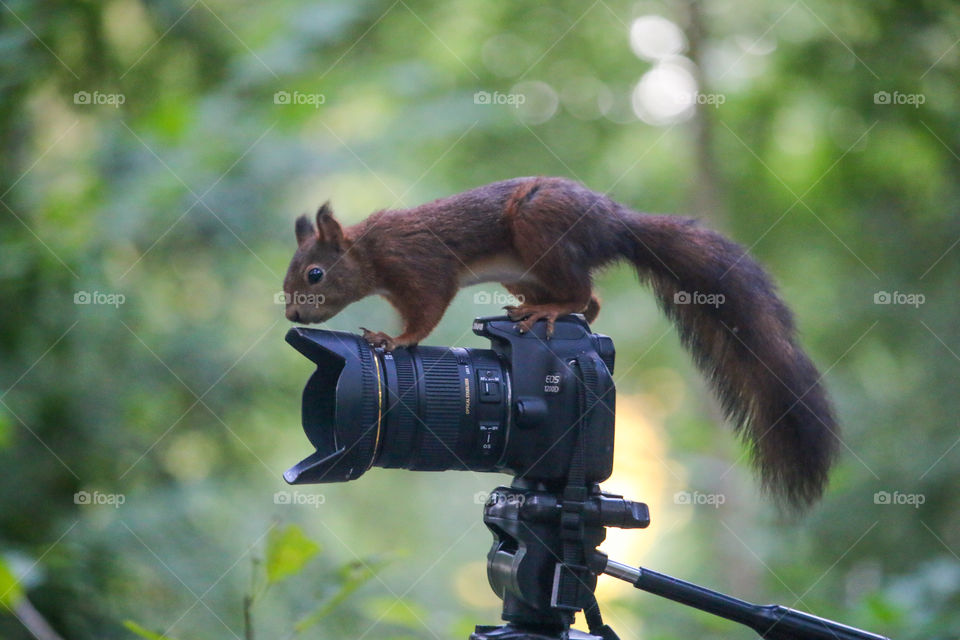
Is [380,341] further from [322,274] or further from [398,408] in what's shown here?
[322,274]

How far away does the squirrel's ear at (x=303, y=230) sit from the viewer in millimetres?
2469

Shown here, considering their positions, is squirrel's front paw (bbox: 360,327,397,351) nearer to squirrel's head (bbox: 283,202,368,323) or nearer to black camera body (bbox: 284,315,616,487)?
black camera body (bbox: 284,315,616,487)

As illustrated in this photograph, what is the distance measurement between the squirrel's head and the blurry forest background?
82 centimetres

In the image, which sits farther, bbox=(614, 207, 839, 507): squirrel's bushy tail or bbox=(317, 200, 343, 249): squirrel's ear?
bbox=(317, 200, 343, 249): squirrel's ear

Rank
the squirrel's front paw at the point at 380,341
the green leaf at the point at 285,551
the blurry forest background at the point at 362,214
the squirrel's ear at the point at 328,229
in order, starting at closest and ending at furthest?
the green leaf at the point at 285,551, the squirrel's front paw at the point at 380,341, the squirrel's ear at the point at 328,229, the blurry forest background at the point at 362,214

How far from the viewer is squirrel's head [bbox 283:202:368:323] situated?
2.39 m

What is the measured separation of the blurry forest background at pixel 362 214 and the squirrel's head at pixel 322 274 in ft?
2.68

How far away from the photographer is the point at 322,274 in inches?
94.5

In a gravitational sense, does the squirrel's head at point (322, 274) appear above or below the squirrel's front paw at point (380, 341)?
above

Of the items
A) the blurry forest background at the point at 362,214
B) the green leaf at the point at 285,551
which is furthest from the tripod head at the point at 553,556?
the green leaf at the point at 285,551

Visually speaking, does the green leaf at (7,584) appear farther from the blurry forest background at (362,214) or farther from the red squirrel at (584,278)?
the red squirrel at (584,278)

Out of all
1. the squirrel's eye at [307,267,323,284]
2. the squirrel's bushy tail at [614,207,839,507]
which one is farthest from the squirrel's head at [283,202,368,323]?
the squirrel's bushy tail at [614,207,839,507]

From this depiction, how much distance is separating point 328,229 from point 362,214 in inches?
117

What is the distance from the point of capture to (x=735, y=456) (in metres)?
4.96
